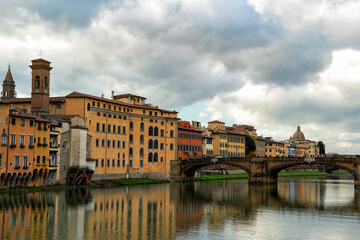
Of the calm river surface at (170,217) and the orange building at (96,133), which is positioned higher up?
the orange building at (96,133)

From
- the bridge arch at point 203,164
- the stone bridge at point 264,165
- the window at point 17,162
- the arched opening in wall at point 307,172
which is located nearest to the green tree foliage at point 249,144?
the arched opening in wall at point 307,172

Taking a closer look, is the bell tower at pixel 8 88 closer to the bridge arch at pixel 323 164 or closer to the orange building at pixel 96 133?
the orange building at pixel 96 133

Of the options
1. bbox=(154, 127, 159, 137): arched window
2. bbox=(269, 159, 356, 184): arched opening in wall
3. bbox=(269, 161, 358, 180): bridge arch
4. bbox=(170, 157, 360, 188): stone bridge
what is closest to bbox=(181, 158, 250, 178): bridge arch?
bbox=(170, 157, 360, 188): stone bridge

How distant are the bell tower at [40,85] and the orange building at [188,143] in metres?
41.8

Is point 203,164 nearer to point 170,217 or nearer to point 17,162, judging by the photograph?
point 17,162

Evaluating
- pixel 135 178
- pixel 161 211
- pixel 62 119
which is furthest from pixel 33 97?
pixel 161 211

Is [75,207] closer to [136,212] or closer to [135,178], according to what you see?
[136,212]

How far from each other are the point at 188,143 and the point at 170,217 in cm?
7823

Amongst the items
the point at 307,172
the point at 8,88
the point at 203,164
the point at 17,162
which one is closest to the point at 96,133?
the point at 17,162

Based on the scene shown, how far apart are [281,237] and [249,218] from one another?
36.4ft

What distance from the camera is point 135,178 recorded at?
106250 mm

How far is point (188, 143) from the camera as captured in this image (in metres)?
129

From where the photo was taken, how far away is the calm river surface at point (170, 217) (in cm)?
4050

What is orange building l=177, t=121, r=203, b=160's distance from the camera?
124 meters
